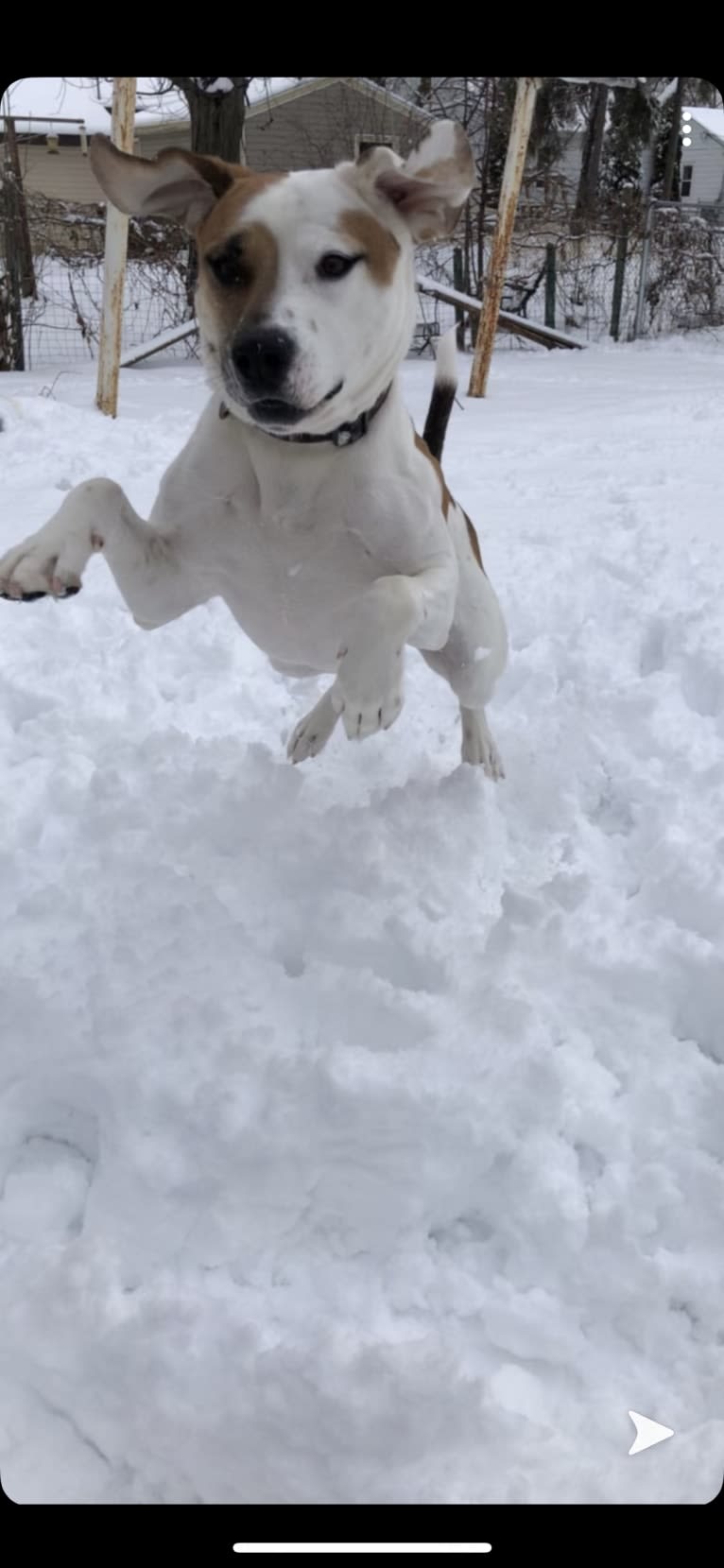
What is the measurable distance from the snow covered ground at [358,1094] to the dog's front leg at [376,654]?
59 cm

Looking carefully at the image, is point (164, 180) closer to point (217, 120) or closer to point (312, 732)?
point (312, 732)

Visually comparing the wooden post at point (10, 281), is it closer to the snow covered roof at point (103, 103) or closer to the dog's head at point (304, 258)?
the snow covered roof at point (103, 103)

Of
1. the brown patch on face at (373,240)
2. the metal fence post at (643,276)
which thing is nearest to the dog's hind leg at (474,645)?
the brown patch on face at (373,240)

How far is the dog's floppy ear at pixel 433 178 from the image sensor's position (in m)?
2.14

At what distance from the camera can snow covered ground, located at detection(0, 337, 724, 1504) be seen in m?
1.72

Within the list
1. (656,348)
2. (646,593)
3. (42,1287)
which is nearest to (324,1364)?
(42,1287)

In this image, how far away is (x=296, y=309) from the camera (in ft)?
6.61

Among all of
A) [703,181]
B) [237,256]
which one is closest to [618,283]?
[703,181]

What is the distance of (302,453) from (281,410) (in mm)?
304

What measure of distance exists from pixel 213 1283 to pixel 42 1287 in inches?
10.8

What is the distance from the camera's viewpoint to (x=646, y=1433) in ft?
5.63
